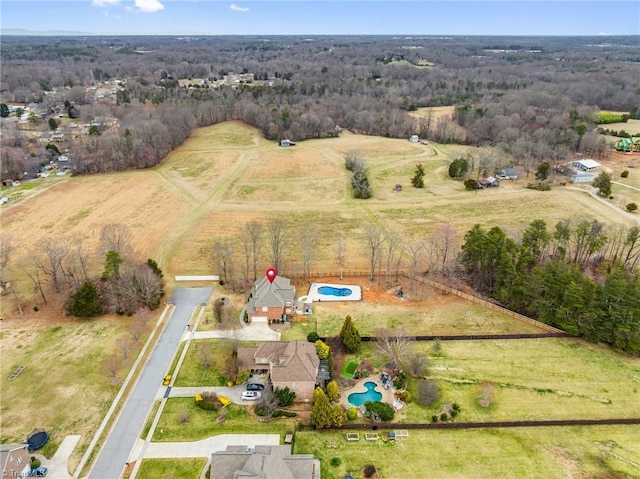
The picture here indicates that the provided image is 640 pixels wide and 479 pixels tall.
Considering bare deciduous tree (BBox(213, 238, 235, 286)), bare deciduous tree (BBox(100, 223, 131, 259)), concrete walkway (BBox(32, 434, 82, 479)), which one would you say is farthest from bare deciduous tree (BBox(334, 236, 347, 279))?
concrete walkway (BBox(32, 434, 82, 479))

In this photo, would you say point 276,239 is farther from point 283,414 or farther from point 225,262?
point 283,414

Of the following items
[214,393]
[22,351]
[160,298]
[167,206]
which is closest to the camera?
[214,393]

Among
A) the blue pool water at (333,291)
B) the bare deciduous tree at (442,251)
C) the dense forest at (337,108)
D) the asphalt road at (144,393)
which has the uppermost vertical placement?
the dense forest at (337,108)

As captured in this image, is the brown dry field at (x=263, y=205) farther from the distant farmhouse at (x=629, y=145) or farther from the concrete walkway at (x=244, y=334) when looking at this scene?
the concrete walkway at (x=244, y=334)

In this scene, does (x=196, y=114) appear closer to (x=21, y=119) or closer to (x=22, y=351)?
(x=21, y=119)

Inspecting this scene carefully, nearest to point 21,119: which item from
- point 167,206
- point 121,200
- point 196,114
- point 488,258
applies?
point 196,114

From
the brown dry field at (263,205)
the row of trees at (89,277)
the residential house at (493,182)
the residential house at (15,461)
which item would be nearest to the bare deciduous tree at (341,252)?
the brown dry field at (263,205)
